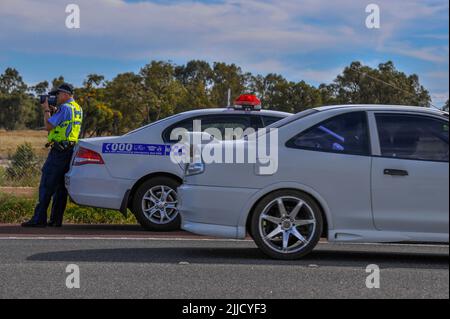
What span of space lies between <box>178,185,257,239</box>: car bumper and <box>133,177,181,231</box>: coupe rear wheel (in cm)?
243

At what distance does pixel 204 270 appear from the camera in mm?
6566

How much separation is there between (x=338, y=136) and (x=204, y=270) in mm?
1664

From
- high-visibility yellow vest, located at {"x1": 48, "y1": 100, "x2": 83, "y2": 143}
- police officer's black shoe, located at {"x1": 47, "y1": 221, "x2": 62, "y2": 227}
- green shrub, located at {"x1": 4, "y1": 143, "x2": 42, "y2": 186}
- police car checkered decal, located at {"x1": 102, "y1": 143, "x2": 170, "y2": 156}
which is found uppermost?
high-visibility yellow vest, located at {"x1": 48, "y1": 100, "x2": 83, "y2": 143}

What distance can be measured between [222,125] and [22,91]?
61331 mm

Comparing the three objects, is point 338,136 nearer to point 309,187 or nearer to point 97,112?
point 309,187

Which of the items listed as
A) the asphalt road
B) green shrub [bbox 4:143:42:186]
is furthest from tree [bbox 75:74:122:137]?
the asphalt road

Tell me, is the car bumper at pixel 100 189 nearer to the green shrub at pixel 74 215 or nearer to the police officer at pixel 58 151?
the police officer at pixel 58 151

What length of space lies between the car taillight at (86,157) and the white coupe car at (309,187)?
264 centimetres

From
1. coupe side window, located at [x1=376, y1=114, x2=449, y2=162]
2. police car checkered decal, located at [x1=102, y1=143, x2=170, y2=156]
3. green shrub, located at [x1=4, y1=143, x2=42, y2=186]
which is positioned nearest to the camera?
coupe side window, located at [x1=376, y1=114, x2=449, y2=162]

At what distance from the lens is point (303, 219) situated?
261 inches

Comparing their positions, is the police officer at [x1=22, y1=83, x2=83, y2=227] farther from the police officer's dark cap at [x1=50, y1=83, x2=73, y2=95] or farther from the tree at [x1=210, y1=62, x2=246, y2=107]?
the tree at [x1=210, y1=62, x2=246, y2=107]

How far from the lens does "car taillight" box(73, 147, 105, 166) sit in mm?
9336

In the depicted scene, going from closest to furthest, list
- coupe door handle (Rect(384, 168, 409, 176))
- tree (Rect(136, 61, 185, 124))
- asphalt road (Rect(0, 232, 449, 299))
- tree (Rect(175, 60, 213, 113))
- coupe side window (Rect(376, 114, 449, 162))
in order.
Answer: coupe side window (Rect(376, 114, 449, 162)), coupe door handle (Rect(384, 168, 409, 176)), asphalt road (Rect(0, 232, 449, 299)), tree (Rect(175, 60, 213, 113)), tree (Rect(136, 61, 185, 124))

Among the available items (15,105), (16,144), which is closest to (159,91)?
(16,144)
